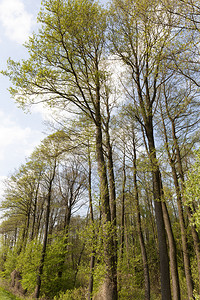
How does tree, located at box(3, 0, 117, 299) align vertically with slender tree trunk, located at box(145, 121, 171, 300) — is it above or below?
above

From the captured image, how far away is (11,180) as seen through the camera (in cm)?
1605

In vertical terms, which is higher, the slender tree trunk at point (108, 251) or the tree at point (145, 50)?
the tree at point (145, 50)

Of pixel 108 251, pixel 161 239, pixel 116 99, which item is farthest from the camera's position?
pixel 116 99

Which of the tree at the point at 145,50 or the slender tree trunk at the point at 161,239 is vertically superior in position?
the tree at the point at 145,50

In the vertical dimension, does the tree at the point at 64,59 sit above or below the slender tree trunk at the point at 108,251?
above

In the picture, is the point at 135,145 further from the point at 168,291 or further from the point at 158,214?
the point at 168,291

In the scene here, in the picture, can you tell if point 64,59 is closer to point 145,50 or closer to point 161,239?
point 145,50

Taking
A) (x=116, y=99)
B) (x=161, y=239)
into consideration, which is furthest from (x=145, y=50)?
(x=161, y=239)

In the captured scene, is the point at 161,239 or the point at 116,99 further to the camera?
the point at 116,99

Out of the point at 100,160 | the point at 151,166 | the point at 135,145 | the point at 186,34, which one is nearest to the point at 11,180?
the point at 135,145

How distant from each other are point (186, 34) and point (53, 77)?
428 cm

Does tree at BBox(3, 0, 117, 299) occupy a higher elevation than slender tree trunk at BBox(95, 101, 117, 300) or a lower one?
higher

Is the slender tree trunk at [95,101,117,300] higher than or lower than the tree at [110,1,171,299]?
lower

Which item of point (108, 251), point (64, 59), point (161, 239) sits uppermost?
point (64, 59)
